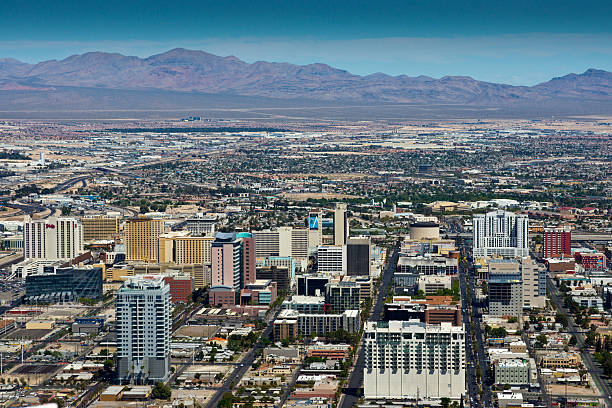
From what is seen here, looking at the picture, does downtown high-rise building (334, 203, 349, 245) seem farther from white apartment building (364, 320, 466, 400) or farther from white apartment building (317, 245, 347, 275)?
white apartment building (364, 320, 466, 400)

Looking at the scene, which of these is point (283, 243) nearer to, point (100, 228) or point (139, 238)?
point (139, 238)

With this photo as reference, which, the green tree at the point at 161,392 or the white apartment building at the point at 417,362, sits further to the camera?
the green tree at the point at 161,392

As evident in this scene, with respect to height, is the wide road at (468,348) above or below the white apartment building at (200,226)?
below

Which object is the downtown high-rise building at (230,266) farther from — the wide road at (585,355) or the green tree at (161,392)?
the green tree at (161,392)

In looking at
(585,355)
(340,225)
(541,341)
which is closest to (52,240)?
(340,225)

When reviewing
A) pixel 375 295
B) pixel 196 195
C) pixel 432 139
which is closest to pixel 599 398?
pixel 375 295

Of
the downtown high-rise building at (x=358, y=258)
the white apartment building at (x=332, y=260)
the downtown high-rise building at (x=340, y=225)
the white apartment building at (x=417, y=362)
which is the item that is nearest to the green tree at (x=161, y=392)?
the white apartment building at (x=417, y=362)

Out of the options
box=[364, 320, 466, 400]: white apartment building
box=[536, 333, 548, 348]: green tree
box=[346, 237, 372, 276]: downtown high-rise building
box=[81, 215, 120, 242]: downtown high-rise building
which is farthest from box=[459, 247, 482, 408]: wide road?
box=[81, 215, 120, 242]: downtown high-rise building
